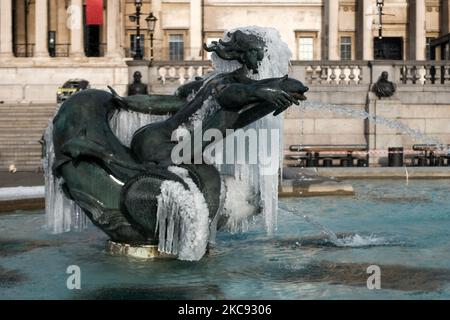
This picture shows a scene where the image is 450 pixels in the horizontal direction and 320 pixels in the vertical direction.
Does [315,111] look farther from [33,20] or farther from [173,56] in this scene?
[33,20]

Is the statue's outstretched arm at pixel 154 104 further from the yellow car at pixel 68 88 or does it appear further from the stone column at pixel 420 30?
the stone column at pixel 420 30

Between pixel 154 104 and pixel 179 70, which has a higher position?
pixel 179 70

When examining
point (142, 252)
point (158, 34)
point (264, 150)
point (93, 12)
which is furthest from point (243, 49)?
point (158, 34)

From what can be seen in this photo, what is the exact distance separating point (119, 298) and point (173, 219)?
5.33 feet

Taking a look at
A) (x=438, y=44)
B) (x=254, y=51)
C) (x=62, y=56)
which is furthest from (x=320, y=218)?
(x=62, y=56)

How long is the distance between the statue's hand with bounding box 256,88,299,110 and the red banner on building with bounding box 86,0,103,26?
40.2 meters

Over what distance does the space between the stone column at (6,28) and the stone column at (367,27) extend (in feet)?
66.5

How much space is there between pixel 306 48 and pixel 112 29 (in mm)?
12335

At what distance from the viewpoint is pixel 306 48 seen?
53.3m

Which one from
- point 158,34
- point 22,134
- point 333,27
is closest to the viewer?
point 22,134

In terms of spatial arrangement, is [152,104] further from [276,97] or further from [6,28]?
[6,28]

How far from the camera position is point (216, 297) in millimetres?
7980

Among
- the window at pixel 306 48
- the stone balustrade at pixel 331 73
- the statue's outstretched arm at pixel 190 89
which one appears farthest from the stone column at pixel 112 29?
the statue's outstretched arm at pixel 190 89

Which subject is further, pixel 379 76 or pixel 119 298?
pixel 379 76
